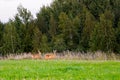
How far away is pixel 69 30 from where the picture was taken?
6562 centimetres

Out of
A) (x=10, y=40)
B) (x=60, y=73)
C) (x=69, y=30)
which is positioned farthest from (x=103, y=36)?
(x=60, y=73)

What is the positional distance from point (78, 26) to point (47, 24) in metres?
12.8

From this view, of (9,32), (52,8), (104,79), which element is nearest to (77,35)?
(9,32)

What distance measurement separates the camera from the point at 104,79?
960 cm

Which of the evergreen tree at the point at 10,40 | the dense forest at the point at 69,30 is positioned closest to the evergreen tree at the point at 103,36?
the dense forest at the point at 69,30

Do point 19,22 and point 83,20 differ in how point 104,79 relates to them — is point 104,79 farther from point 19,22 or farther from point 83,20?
point 19,22

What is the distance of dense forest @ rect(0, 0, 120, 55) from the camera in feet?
191

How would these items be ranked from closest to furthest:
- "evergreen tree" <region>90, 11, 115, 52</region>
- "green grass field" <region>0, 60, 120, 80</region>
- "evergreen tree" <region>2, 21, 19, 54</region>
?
"green grass field" <region>0, 60, 120, 80</region>
"evergreen tree" <region>90, 11, 115, 52</region>
"evergreen tree" <region>2, 21, 19, 54</region>

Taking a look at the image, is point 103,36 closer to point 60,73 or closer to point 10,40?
point 10,40

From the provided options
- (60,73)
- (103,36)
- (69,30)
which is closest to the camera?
(60,73)

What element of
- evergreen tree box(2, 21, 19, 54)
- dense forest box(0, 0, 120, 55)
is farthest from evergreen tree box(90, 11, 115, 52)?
evergreen tree box(2, 21, 19, 54)

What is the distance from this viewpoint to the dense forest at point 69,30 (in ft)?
191

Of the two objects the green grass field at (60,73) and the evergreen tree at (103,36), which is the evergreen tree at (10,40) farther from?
the green grass field at (60,73)

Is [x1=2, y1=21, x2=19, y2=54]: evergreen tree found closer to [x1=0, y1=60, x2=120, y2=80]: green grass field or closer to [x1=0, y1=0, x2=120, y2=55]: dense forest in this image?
[x1=0, y1=0, x2=120, y2=55]: dense forest
